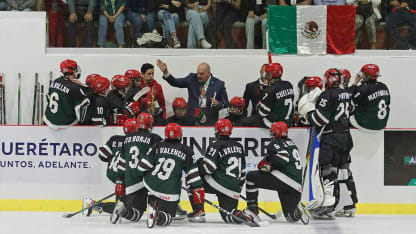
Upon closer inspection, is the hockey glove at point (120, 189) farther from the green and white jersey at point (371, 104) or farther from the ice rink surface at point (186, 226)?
the green and white jersey at point (371, 104)

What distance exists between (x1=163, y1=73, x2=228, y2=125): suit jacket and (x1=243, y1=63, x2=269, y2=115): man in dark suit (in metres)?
0.36

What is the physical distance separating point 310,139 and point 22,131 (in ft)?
13.9

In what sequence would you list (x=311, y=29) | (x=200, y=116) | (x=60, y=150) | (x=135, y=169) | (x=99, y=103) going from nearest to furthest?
(x=135, y=169) < (x=99, y=103) < (x=60, y=150) < (x=200, y=116) < (x=311, y=29)

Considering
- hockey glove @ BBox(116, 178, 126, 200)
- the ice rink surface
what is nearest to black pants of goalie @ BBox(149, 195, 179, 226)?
the ice rink surface

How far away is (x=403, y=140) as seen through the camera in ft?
40.8

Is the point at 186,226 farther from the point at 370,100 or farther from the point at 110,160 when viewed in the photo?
the point at 370,100

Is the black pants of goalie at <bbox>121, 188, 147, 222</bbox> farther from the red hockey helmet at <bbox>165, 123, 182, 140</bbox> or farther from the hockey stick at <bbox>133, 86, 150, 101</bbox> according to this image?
the hockey stick at <bbox>133, 86, 150, 101</bbox>

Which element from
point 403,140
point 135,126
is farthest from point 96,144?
point 403,140

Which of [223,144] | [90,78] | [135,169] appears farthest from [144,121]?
[90,78]

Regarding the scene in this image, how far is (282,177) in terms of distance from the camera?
10.7 meters

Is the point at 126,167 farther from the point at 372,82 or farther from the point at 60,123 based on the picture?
the point at 372,82

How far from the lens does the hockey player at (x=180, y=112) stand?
12078mm

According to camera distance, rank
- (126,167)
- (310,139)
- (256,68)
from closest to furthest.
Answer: (126,167) → (310,139) → (256,68)

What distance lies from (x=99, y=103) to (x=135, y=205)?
6.29 ft
